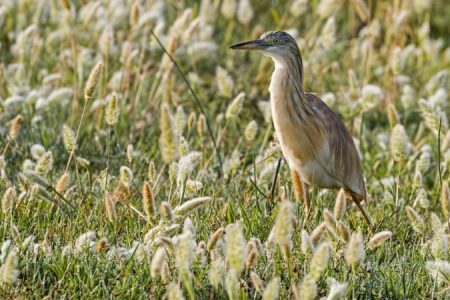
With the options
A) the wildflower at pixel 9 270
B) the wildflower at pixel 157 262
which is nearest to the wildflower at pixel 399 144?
the wildflower at pixel 157 262

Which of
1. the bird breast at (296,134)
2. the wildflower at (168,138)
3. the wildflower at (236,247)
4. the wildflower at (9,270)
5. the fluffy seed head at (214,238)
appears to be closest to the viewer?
the wildflower at (236,247)

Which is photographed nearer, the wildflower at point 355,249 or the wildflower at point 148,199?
the wildflower at point 355,249

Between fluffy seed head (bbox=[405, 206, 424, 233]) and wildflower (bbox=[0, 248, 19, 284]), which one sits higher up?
wildflower (bbox=[0, 248, 19, 284])

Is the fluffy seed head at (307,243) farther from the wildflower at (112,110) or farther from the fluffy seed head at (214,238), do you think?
the wildflower at (112,110)

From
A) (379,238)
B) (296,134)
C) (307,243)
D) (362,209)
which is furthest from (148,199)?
(362,209)

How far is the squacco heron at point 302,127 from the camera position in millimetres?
5141

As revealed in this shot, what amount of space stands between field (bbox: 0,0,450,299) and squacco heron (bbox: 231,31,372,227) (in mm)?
131

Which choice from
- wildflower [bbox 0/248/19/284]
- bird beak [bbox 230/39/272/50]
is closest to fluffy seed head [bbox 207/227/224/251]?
wildflower [bbox 0/248/19/284]

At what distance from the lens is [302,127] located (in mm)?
5168

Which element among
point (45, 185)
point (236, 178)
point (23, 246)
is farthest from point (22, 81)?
point (23, 246)

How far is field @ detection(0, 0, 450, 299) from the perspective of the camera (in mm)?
3887

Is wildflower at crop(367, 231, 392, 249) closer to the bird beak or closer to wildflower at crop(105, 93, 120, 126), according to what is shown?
wildflower at crop(105, 93, 120, 126)

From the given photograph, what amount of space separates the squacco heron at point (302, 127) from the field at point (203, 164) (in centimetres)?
13

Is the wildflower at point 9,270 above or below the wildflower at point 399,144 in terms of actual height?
above
